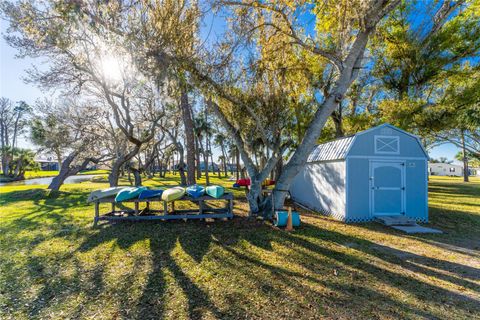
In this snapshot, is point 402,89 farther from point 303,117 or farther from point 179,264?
point 179,264

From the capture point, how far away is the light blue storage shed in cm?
766

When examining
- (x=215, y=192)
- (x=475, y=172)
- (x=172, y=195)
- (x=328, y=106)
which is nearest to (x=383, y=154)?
(x=328, y=106)

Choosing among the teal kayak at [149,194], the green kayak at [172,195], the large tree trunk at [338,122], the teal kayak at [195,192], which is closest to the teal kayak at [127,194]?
the teal kayak at [149,194]

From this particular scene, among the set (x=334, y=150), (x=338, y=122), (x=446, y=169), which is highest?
(x=338, y=122)

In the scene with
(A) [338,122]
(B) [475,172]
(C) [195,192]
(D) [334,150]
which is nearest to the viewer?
(C) [195,192]

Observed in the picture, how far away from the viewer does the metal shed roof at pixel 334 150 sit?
7807 millimetres

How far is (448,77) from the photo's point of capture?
1244cm

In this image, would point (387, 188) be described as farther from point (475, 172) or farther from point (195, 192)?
point (475, 172)

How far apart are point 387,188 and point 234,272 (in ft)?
21.8

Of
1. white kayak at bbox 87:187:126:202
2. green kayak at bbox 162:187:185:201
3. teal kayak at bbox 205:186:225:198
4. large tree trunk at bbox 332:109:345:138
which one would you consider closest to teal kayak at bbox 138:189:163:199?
green kayak at bbox 162:187:185:201

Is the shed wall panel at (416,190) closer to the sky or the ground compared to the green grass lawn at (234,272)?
closer to the sky

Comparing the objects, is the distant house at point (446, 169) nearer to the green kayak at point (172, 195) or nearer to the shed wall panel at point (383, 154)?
the shed wall panel at point (383, 154)

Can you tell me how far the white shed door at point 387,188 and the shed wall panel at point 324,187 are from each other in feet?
3.41

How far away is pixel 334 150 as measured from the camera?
859 cm
